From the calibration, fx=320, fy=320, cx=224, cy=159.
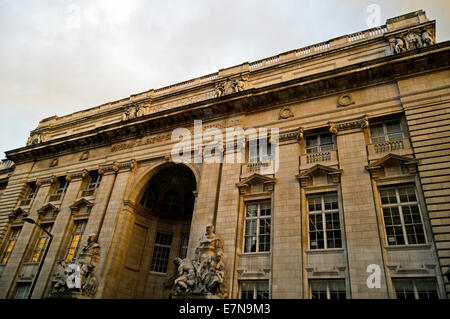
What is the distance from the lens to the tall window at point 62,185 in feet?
88.0

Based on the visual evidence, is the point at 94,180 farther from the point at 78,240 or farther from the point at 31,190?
the point at 31,190

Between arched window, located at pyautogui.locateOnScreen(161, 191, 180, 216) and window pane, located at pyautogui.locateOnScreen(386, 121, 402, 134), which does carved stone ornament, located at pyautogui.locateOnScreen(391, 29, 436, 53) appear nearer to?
window pane, located at pyautogui.locateOnScreen(386, 121, 402, 134)

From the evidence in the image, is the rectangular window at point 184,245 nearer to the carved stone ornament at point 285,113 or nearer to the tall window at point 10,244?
the carved stone ornament at point 285,113

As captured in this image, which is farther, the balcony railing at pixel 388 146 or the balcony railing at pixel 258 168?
the balcony railing at pixel 258 168

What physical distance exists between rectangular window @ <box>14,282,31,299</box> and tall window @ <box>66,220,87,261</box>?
375 cm

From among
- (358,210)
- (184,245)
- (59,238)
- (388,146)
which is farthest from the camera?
(184,245)

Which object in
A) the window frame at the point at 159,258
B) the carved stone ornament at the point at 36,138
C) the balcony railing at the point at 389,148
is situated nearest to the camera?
A: the balcony railing at the point at 389,148

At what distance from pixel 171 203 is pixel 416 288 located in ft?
60.4

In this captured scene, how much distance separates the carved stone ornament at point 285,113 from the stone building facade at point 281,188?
175 millimetres

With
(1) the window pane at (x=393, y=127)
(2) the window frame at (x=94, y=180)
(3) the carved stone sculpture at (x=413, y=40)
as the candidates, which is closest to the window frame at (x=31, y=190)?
(2) the window frame at (x=94, y=180)

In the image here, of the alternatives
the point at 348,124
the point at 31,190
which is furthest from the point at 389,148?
the point at 31,190

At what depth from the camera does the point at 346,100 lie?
61.0 feet

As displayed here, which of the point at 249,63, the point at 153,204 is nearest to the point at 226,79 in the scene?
the point at 249,63

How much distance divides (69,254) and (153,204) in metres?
6.83
